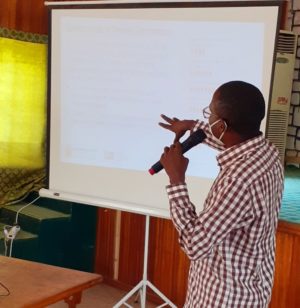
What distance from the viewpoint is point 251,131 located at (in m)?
1.48

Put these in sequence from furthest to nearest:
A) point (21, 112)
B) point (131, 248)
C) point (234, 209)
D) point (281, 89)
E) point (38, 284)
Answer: point (281, 89) → point (21, 112) → point (131, 248) → point (38, 284) → point (234, 209)

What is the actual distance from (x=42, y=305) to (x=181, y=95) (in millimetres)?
1293

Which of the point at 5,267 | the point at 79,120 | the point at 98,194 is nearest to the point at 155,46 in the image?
the point at 79,120

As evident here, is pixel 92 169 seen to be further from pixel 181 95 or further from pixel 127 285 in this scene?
pixel 127 285

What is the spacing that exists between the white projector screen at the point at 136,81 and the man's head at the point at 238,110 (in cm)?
104

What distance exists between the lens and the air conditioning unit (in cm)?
420

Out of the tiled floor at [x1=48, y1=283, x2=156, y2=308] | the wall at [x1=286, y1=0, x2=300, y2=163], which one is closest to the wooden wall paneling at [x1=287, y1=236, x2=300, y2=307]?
the tiled floor at [x1=48, y1=283, x2=156, y2=308]

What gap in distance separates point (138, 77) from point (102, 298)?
1.60 metres

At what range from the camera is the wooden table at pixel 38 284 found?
1821 mm

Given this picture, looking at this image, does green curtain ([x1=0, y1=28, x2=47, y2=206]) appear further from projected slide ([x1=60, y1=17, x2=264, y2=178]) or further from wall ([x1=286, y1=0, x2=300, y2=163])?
wall ([x1=286, y1=0, x2=300, y2=163])

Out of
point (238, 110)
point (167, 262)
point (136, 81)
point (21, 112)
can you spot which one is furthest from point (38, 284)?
point (21, 112)

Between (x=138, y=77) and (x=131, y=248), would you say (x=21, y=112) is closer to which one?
(x=131, y=248)

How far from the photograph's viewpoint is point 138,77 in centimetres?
281

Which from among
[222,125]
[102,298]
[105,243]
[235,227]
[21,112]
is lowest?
[102,298]
